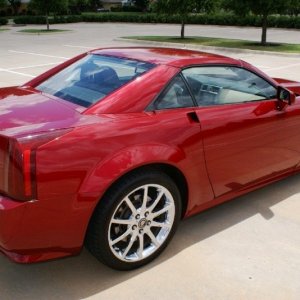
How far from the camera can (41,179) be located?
2416mm

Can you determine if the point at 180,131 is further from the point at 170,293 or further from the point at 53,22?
the point at 53,22

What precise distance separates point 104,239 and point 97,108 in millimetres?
834

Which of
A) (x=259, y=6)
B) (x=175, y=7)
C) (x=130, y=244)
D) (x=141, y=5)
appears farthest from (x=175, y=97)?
(x=141, y=5)

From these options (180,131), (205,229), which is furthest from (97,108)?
(205,229)

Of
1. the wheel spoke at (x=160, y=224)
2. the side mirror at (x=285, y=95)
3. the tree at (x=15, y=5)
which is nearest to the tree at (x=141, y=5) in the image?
the tree at (x=15, y=5)

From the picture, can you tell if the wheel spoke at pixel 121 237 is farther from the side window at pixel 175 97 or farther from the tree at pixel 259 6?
the tree at pixel 259 6

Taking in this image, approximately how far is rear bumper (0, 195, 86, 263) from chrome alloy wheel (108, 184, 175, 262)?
0.27 meters

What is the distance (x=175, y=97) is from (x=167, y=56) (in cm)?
47

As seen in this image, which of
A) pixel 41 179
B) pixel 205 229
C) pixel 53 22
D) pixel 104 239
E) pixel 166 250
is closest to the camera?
pixel 41 179

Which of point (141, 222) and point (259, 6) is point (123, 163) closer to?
point (141, 222)

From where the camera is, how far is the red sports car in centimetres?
247

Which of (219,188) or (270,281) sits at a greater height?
(219,188)

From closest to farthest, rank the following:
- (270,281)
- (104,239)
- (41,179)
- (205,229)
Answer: (41,179), (104,239), (270,281), (205,229)

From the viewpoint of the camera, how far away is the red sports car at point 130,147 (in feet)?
8.11
